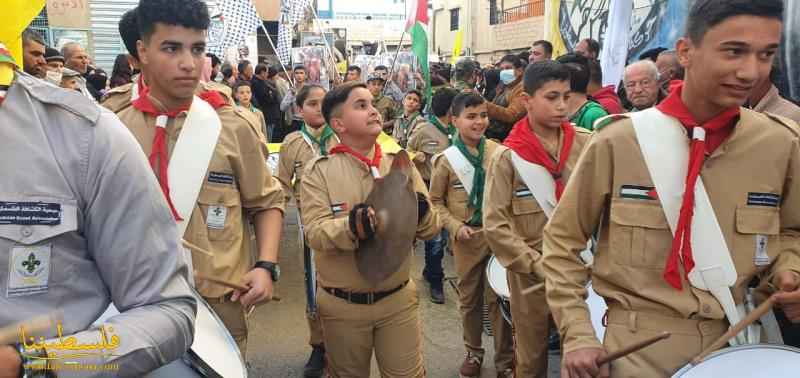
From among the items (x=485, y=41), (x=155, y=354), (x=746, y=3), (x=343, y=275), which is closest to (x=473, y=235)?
(x=343, y=275)

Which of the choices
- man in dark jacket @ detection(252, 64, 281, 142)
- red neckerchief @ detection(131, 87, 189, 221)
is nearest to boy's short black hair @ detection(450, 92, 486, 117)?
red neckerchief @ detection(131, 87, 189, 221)

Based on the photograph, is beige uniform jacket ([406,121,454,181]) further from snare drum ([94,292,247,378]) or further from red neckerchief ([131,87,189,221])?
snare drum ([94,292,247,378])

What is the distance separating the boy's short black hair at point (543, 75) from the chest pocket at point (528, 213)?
0.65 metres

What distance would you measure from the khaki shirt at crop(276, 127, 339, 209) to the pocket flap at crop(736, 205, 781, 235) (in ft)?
12.0

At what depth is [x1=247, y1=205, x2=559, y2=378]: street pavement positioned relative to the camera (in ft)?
15.7

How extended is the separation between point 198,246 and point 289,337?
284 centimetres

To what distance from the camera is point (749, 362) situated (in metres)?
1.87

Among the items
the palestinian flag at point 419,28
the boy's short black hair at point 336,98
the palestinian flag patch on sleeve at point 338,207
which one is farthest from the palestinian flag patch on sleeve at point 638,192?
the palestinian flag at point 419,28

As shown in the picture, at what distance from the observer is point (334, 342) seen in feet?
11.1

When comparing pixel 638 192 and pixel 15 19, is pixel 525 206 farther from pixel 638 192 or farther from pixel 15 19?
pixel 15 19

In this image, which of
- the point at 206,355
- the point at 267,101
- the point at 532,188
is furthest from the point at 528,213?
the point at 267,101

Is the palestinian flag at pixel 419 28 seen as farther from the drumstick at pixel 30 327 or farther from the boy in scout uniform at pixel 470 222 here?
the drumstick at pixel 30 327

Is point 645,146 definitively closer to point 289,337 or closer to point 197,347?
point 197,347

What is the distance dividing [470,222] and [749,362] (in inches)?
113
